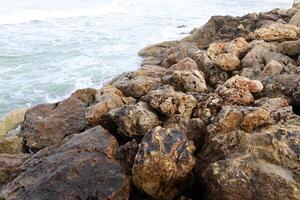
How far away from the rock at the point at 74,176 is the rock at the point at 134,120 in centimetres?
63

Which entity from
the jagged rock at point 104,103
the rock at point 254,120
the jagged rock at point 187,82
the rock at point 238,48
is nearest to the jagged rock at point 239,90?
the jagged rock at point 187,82

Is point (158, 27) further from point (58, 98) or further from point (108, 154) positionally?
point (108, 154)

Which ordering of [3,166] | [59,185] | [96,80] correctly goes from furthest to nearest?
[96,80]
[3,166]
[59,185]

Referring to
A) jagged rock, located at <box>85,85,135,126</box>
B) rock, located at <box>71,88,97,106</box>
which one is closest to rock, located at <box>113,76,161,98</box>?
Result: jagged rock, located at <box>85,85,135,126</box>

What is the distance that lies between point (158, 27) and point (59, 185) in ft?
65.3

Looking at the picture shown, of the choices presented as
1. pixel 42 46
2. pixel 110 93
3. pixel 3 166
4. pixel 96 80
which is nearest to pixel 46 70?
pixel 96 80

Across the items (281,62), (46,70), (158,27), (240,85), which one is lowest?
(158,27)

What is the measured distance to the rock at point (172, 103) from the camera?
21.4 ft

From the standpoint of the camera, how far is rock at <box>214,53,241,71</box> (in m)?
9.62

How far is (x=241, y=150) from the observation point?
4961mm

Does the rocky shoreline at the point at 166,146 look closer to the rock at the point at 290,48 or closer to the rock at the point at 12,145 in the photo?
the rock at the point at 12,145

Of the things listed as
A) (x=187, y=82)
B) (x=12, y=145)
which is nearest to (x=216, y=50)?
(x=187, y=82)

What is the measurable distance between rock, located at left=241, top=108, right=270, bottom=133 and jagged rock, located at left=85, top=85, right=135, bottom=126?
2466 mm

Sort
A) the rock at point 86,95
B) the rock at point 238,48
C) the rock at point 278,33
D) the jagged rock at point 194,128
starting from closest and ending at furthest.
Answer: the jagged rock at point 194,128 → the rock at point 86,95 → the rock at point 238,48 → the rock at point 278,33
